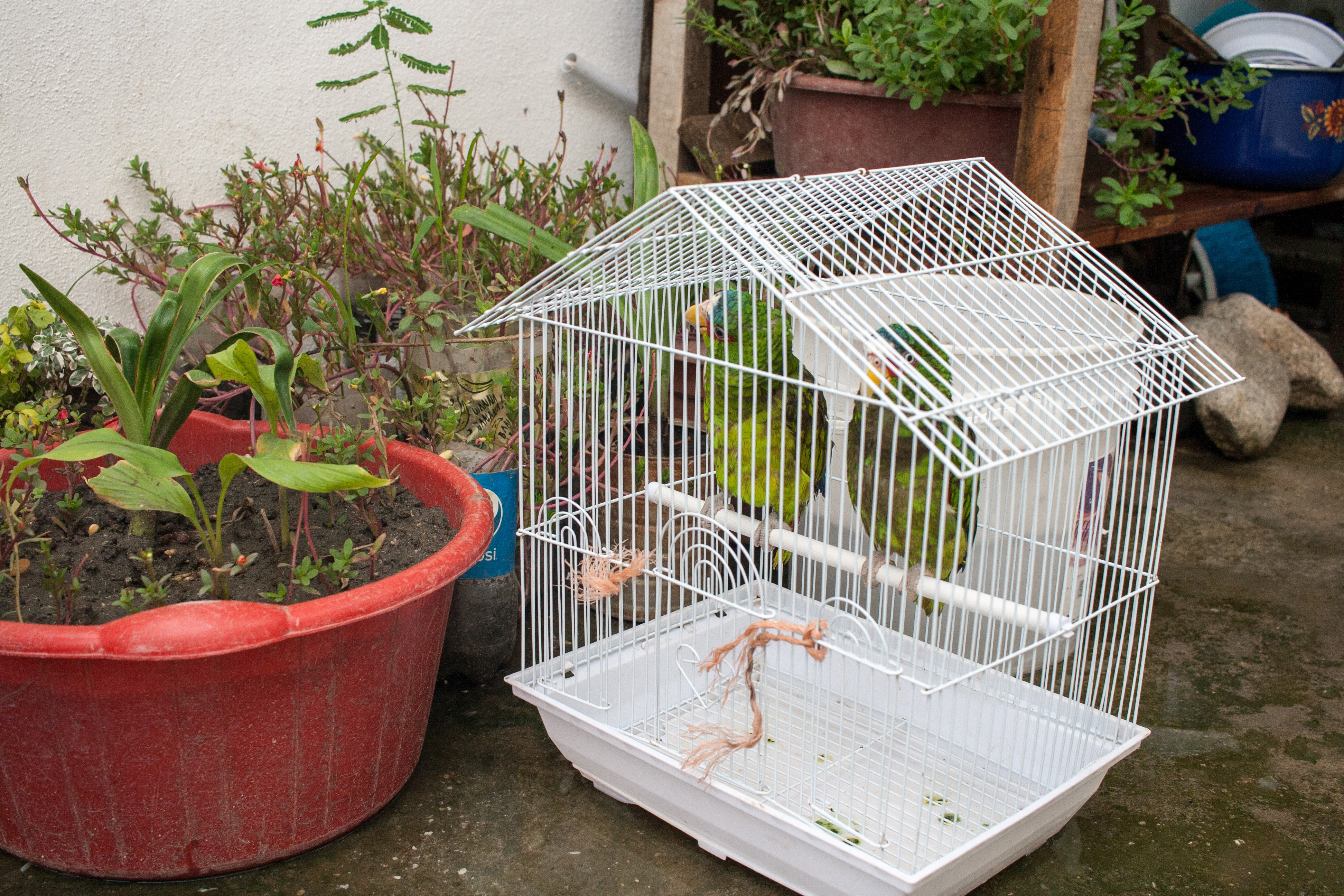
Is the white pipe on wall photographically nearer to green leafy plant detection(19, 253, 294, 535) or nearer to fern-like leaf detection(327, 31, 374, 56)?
fern-like leaf detection(327, 31, 374, 56)

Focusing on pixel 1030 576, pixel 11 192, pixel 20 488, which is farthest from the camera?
pixel 11 192

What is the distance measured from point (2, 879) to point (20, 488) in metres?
0.59

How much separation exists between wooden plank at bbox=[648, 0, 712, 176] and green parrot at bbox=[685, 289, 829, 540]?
1.23m

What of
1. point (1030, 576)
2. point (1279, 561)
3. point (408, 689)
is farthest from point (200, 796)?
point (1279, 561)

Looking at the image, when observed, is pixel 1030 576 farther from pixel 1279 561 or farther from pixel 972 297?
pixel 1279 561

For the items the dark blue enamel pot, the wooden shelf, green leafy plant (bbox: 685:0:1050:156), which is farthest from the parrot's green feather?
the dark blue enamel pot

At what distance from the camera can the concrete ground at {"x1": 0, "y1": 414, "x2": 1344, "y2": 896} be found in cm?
156

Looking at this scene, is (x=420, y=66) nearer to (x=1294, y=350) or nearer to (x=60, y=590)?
(x=60, y=590)

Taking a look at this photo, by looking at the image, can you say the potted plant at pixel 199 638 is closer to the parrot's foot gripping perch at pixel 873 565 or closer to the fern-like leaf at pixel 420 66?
the parrot's foot gripping perch at pixel 873 565

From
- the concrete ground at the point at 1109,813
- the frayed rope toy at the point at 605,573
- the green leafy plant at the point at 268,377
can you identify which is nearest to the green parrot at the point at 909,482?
the frayed rope toy at the point at 605,573

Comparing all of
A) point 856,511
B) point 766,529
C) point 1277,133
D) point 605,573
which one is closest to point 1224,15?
point 1277,133

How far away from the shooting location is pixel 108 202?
2014 millimetres

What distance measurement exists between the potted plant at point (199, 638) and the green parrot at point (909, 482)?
0.58 meters

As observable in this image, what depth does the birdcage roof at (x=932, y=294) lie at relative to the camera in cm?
132
